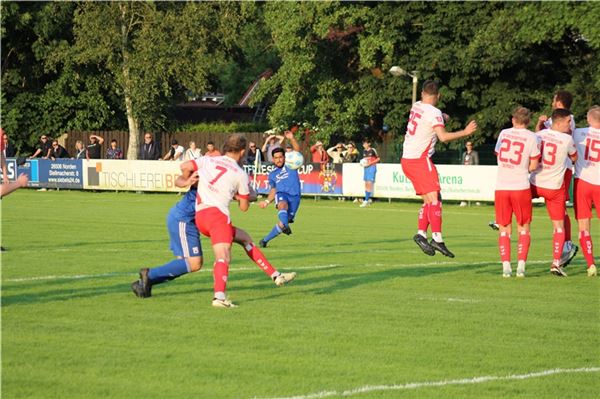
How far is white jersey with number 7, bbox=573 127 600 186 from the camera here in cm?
1669

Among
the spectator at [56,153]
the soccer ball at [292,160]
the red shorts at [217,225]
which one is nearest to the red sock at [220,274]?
the red shorts at [217,225]

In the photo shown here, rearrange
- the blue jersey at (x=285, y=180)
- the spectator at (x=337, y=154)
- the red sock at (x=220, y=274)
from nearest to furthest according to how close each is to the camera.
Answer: the red sock at (x=220, y=274) < the blue jersey at (x=285, y=180) < the spectator at (x=337, y=154)

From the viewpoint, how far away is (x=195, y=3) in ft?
172

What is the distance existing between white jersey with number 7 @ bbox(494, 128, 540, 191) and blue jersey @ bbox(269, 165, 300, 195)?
6.31 metres

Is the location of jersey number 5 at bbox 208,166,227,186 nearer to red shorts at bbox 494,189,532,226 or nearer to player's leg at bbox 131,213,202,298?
player's leg at bbox 131,213,202,298

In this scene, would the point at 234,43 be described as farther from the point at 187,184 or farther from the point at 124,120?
the point at 187,184

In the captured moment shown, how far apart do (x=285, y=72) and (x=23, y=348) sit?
4234cm

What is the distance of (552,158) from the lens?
16.4 metres

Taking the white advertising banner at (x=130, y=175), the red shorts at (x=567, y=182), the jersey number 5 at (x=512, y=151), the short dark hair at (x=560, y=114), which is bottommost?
the white advertising banner at (x=130, y=175)

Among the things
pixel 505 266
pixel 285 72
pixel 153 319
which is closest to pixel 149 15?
pixel 285 72

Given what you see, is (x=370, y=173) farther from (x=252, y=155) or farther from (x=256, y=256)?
(x=256, y=256)

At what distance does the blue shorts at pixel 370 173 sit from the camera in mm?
37688

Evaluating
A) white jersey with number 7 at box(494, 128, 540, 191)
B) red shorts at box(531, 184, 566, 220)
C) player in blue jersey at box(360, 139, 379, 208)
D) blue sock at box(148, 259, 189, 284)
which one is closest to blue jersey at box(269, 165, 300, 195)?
red shorts at box(531, 184, 566, 220)

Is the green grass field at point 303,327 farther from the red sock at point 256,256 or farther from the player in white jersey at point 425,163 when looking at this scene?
the player in white jersey at point 425,163
